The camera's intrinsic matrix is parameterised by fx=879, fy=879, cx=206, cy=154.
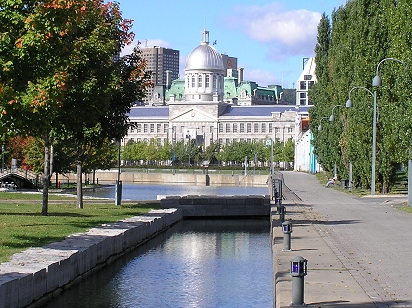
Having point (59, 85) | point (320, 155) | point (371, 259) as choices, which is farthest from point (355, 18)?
point (371, 259)

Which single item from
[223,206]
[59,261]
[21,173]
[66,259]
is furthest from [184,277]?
A: [21,173]

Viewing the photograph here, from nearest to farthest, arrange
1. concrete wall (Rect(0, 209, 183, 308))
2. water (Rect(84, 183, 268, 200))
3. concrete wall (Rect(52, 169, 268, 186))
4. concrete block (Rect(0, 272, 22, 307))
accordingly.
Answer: concrete block (Rect(0, 272, 22, 307)), concrete wall (Rect(0, 209, 183, 308)), water (Rect(84, 183, 268, 200)), concrete wall (Rect(52, 169, 268, 186))

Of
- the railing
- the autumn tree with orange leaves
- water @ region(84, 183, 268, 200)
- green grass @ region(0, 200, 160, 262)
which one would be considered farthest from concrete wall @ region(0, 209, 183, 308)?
the railing

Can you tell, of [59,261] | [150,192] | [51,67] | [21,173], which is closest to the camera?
[59,261]

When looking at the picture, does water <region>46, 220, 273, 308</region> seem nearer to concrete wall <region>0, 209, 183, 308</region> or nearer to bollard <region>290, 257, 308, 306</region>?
concrete wall <region>0, 209, 183, 308</region>

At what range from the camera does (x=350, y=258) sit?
18.0m

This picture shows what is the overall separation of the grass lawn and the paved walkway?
548 centimetres

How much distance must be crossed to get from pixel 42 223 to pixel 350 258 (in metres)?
10.5

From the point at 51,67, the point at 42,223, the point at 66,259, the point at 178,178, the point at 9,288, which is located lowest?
the point at 9,288

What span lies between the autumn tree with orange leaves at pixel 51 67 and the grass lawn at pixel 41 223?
55.0 inches

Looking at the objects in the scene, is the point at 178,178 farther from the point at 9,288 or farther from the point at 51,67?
the point at 9,288

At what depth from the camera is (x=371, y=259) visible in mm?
17844

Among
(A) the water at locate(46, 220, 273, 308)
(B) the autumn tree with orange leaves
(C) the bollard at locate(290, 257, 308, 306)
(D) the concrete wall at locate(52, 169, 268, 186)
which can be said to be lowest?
(A) the water at locate(46, 220, 273, 308)

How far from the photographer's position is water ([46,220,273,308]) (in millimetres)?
18380
